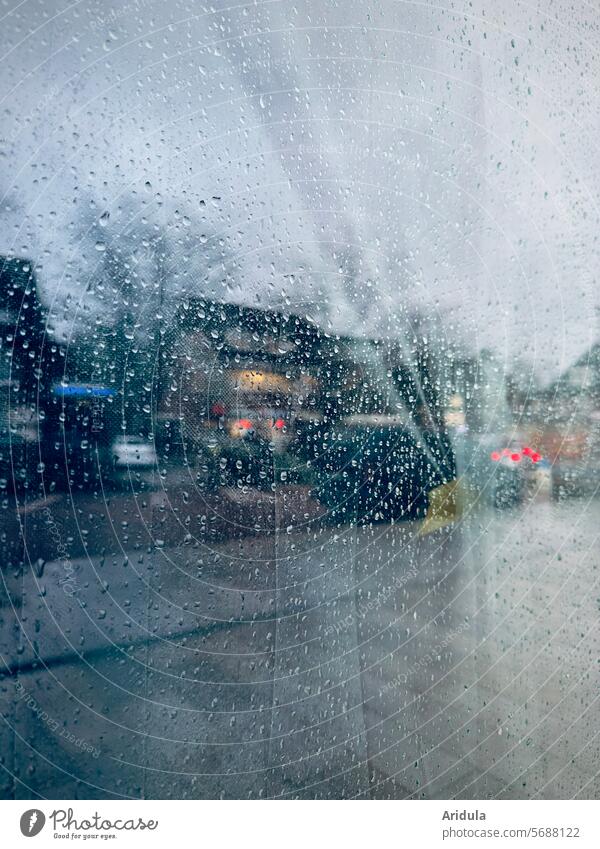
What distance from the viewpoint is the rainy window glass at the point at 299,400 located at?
756 millimetres

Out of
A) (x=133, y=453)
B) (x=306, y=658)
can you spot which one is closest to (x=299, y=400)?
(x=133, y=453)

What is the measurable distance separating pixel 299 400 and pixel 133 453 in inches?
9.5

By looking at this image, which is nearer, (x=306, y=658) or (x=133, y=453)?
(x=133, y=453)

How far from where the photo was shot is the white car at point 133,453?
777mm

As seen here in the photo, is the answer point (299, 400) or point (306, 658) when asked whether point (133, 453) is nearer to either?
point (299, 400)

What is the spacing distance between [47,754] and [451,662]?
1.99 ft

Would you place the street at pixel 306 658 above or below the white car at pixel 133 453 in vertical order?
below

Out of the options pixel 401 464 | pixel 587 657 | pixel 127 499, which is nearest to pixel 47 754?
pixel 127 499

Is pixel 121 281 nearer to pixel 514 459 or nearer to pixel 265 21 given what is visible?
pixel 265 21

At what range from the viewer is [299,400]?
92cm

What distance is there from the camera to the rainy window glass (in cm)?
76

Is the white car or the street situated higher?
the white car

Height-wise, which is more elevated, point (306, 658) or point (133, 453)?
point (133, 453)

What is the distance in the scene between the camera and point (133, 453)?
2.59ft
